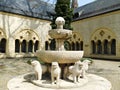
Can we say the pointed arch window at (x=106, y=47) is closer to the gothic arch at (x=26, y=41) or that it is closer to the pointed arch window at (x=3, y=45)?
A: the gothic arch at (x=26, y=41)

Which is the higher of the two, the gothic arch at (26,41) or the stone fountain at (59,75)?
the gothic arch at (26,41)

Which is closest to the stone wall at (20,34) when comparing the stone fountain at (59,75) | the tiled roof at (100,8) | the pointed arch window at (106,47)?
the tiled roof at (100,8)

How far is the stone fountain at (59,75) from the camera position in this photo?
4941mm

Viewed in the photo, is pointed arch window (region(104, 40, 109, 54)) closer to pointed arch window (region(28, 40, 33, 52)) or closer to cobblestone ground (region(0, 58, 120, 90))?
cobblestone ground (region(0, 58, 120, 90))

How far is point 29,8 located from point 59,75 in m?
20.7

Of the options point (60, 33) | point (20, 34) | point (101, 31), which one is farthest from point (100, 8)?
point (60, 33)

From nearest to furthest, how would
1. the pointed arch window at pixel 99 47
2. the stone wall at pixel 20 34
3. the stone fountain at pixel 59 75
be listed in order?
1. the stone fountain at pixel 59 75
2. the stone wall at pixel 20 34
3. the pointed arch window at pixel 99 47

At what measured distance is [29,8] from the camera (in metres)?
24.1

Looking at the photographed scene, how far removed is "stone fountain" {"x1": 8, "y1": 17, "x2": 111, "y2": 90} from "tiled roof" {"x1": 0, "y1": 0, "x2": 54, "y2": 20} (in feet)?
54.0

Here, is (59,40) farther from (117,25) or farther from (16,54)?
(16,54)

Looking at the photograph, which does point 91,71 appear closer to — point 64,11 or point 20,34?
point 64,11

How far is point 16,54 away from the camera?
21500 mm

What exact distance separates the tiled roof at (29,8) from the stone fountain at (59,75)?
16.5 m

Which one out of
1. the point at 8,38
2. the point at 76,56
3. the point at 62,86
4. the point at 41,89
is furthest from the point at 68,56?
the point at 8,38
